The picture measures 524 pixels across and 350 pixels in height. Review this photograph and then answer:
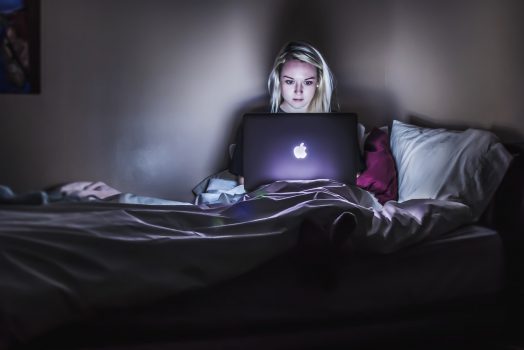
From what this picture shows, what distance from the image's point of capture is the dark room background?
2424mm

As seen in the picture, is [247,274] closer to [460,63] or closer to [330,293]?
[330,293]

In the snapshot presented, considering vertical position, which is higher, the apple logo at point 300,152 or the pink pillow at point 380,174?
the apple logo at point 300,152

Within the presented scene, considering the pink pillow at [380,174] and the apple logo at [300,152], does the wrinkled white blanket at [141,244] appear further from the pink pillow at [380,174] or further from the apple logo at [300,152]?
the pink pillow at [380,174]

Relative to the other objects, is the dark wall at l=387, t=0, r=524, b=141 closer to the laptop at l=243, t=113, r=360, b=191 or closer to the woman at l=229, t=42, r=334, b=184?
the woman at l=229, t=42, r=334, b=184

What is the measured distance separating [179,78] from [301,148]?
1093 millimetres

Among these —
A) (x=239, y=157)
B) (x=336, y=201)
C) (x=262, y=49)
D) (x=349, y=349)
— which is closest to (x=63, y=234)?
(x=336, y=201)

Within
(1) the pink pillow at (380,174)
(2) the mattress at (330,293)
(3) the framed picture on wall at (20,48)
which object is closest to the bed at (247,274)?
(2) the mattress at (330,293)

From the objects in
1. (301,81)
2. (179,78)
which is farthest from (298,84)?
(179,78)

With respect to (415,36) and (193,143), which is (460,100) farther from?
(193,143)

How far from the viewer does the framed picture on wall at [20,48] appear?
2.38 meters

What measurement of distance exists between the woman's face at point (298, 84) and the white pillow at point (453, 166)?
0.57 meters

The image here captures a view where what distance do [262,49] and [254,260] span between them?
5.68ft

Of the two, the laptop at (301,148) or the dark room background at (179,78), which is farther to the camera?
the dark room background at (179,78)

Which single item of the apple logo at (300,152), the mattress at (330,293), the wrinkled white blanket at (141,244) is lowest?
the mattress at (330,293)
